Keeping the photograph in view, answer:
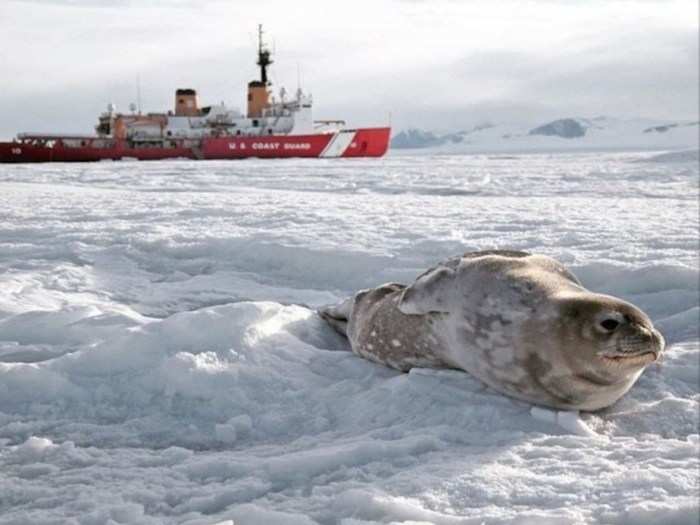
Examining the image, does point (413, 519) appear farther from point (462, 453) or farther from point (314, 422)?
point (314, 422)

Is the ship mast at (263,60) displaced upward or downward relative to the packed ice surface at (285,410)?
upward

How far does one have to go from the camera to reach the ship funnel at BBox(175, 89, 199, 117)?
3234cm

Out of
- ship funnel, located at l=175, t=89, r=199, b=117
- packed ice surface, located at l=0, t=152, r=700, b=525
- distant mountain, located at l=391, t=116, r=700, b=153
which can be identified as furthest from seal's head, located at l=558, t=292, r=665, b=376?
distant mountain, located at l=391, t=116, r=700, b=153

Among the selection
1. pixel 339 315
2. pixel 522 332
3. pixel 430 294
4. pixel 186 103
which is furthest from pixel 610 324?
pixel 186 103

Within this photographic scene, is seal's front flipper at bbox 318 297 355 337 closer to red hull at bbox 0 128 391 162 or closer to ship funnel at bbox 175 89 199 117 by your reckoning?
red hull at bbox 0 128 391 162

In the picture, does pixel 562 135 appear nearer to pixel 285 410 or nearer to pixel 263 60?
pixel 263 60

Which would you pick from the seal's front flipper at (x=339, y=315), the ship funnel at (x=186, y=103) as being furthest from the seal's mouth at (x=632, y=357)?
the ship funnel at (x=186, y=103)

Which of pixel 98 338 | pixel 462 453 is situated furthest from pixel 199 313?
pixel 462 453

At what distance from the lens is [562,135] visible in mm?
163000

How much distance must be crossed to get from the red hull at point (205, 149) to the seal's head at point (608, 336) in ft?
93.9

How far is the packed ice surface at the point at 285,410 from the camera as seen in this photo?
1.57 meters

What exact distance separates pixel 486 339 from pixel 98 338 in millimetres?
1454

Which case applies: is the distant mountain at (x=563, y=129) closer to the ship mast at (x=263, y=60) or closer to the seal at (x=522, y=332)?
the ship mast at (x=263, y=60)

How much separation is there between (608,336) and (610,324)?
34mm
